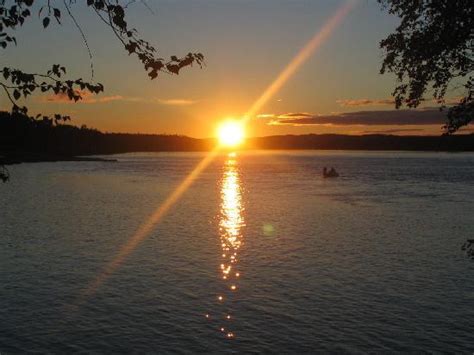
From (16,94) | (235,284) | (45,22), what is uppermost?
(45,22)

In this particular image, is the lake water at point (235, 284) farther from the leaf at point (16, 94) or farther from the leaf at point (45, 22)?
the leaf at point (45, 22)

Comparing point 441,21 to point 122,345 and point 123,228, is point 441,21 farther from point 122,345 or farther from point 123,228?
point 123,228

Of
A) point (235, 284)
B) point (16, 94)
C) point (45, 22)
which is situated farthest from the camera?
point (235, 284)

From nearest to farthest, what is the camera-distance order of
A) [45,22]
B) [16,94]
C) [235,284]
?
[45,22] → [16,94] → [235,284]

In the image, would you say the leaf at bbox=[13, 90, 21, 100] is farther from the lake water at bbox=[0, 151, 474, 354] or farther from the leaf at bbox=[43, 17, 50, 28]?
the lake water at bbox=[0, 151, 474, 354]

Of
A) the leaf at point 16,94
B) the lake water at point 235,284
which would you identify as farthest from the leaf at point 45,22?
the lake water at point 235,284

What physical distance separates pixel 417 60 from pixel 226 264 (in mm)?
18660

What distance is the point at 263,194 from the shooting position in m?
87.6

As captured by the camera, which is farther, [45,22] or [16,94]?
[16,94]

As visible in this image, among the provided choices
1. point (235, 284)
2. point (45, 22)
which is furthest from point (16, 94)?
point (235, 284)

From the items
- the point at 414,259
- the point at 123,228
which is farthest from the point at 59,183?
the point at 414,259

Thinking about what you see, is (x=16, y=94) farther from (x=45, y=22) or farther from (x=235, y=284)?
(x=235, y=284)

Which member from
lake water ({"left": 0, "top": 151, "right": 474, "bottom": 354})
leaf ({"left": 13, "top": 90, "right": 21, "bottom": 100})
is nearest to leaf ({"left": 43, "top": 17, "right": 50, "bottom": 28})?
leaf ({"left": 13, "top": 90, "right": 21, "bottom": 100})

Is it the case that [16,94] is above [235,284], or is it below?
above
